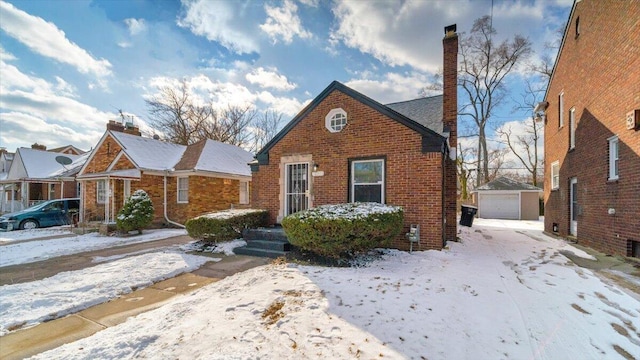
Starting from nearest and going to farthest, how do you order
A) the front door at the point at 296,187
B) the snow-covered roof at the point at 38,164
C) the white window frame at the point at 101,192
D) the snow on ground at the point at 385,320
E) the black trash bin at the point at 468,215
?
1. the snow on ground at the point at 385,320
2. the front door at the point at 296,187
3. the black trash bin at the point at 468,215
4. the white window frame at the point at 101,192
5. the snow-covered roof at the point at 38,164

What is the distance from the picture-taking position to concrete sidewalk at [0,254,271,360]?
3.39 meters

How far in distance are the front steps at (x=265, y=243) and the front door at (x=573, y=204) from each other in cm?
1043

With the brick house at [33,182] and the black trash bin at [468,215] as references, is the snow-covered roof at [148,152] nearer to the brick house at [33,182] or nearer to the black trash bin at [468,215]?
the brick house at [33,182]

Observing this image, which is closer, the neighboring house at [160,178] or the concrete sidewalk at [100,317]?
the concrete sidewalk at [100,317]

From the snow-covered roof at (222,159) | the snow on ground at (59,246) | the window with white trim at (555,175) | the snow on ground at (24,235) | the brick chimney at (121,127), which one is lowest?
the snow on ground at (24,235)

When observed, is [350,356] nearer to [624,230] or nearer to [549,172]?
[624,230]

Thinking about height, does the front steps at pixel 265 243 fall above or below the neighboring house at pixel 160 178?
below

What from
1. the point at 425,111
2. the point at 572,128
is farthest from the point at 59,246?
the point at 572,128

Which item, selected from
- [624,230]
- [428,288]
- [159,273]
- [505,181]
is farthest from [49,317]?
[505,181]

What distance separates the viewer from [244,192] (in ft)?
57.6

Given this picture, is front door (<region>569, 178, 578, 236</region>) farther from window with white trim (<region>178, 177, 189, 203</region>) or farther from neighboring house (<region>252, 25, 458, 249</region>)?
window with white trim (<region>178, 177, 189, 203</region>)

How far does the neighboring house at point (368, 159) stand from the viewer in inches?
290

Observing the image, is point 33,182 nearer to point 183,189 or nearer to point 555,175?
point 183,189

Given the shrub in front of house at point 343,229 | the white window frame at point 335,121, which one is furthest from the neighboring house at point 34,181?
the shrub in front of house at point 343,229
